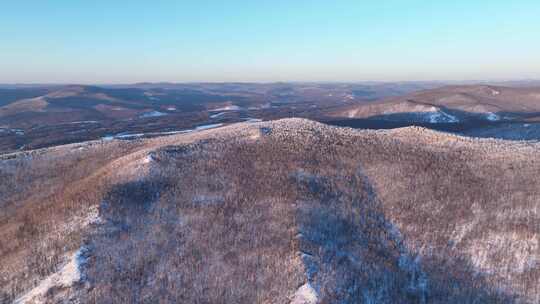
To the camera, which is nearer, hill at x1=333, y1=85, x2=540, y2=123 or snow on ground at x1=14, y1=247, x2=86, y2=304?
snow on ground at x1=14, y1=247, x2=86, y2=304

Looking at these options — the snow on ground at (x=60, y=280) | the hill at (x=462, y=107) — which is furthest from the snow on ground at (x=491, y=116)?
the snow on ground at (x=60, y=280)

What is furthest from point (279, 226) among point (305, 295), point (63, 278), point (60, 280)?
point (60, 280)

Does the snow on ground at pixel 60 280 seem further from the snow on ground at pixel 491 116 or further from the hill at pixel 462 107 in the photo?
the snow on ground at pixel 491 116

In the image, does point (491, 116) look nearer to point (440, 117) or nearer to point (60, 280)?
point (440, 117)

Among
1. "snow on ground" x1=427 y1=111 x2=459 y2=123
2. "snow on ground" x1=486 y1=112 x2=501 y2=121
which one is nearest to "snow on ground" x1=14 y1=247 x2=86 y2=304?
"snow on ground" x1=427 y1=111 x2=459 y2=123

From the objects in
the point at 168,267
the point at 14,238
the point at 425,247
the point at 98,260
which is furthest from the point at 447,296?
the point at 14,238

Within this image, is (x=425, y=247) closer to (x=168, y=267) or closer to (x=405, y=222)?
(x=405, y=222)

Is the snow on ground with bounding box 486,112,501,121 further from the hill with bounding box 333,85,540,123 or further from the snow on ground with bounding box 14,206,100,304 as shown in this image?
the snow on ground with bounding box 14,206,100,304
